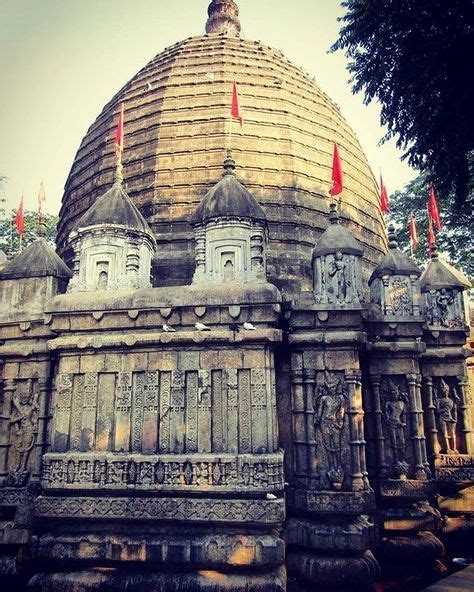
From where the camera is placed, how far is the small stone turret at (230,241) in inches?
313

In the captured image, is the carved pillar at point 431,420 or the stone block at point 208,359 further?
the carved pillar at point 431,420

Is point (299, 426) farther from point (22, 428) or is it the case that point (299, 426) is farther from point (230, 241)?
point (22, 428)

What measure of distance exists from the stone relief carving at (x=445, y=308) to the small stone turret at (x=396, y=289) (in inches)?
49.7

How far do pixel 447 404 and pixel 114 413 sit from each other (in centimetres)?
635

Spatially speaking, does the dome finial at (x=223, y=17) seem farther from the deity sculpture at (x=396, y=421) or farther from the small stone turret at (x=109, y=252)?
the deity sculpture at (x=396, y=421)

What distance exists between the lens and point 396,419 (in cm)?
844

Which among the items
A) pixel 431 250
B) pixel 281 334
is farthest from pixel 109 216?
pixel 431 250

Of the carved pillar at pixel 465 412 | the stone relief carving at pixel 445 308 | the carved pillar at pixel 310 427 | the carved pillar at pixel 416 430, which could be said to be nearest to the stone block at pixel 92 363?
the carved pillar at pixel 310 427

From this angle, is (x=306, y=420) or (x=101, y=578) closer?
(x=101, y=578)

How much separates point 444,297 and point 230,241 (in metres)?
4.92

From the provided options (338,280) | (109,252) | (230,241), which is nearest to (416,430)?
(338,280)

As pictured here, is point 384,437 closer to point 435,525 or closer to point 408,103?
point 435,525

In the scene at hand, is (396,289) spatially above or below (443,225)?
below

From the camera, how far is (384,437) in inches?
331
